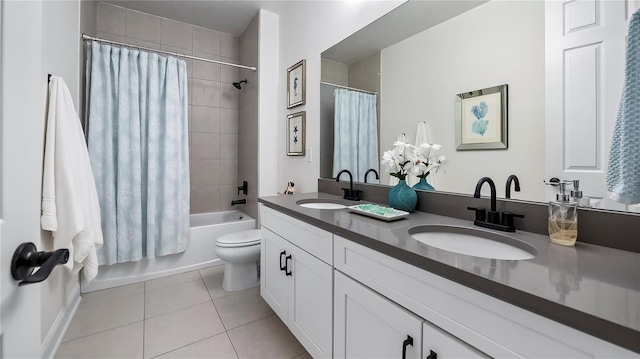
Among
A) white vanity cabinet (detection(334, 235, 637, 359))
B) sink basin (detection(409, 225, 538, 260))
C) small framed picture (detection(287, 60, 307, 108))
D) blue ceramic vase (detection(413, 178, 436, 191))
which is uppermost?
A: small framed picture (detection(287, 60, 307, 108))

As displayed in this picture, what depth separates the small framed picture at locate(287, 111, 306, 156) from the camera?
2.30m

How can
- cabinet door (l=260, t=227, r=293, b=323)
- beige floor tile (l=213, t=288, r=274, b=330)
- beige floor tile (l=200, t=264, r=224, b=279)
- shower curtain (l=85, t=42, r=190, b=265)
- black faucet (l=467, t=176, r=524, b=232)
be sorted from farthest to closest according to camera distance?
1. beige floor tile (l=200, t=264, r=224, b=279)
2. shower curtain (l=85, t=42, r=190, b=265)
3. beige floor tile (l=213, t=288, r=274, b=330)
4. cabinet door (l=260, t=227, r=293, b=323)
5. black faucet (l=467, t=176, r=524, b=232)

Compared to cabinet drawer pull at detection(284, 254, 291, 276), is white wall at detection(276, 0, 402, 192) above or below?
above

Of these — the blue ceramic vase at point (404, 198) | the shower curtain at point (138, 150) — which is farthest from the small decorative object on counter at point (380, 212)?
the shower curtain at point (138, 150)

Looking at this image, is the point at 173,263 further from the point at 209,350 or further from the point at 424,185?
the point at 424,185

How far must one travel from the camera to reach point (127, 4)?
257 cm

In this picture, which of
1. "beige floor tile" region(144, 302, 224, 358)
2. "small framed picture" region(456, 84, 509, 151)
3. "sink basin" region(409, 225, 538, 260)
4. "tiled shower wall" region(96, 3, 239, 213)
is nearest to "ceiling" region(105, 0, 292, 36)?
"tiled shower wall" region(96, 3, 239, 213)

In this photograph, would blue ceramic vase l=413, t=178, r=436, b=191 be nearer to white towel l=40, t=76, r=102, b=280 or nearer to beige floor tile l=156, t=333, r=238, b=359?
beige floor tile l=156, t=333, r=238, b=359

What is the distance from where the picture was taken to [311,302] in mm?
1260

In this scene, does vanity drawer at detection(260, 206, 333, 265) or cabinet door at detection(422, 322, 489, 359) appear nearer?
cabinet door at detection(422, 322, 489, 359)

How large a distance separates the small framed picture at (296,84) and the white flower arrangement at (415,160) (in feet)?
3.75

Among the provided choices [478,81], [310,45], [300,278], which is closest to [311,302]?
[300,278]

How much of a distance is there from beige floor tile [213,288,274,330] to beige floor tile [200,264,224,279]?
1.65ft

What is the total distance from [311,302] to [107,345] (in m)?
1.25
